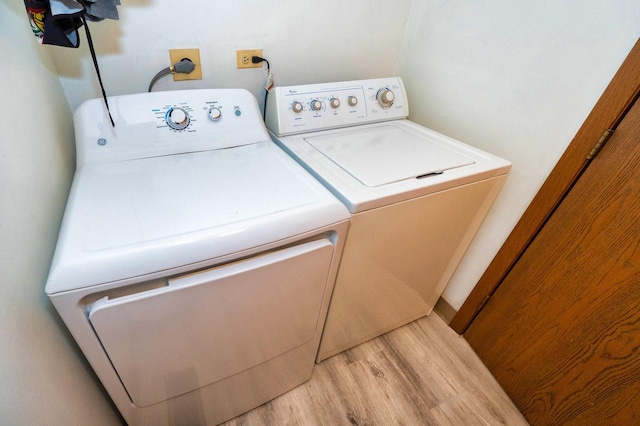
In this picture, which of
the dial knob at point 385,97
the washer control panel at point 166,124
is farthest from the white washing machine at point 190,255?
the dial knob at point 385,97

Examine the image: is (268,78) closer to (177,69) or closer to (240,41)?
(240,41)

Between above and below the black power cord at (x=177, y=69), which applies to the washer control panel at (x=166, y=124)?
below

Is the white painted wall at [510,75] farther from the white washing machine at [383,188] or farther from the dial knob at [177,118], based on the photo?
the dial knob at [177,118]

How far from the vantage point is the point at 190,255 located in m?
0.62

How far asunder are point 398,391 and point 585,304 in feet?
2.49

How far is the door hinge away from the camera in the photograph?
91 centimetres

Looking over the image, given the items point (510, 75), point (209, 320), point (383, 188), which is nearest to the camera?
point (209, 320)

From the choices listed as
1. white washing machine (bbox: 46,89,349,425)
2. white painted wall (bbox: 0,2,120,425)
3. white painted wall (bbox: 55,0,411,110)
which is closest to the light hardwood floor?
white washing machine (bbox: 46,89,349,425)

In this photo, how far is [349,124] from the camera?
126cm

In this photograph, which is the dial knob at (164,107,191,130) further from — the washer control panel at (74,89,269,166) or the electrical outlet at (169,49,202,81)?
the electrical outlet at (169,49,202,81)

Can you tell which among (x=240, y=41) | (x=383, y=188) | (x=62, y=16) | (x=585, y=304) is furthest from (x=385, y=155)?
(x=62, y=16)

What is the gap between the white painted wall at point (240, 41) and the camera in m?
0.96

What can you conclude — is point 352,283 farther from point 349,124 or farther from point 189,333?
point 349,124

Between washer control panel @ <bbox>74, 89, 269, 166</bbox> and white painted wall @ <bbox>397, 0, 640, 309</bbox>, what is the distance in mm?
843
